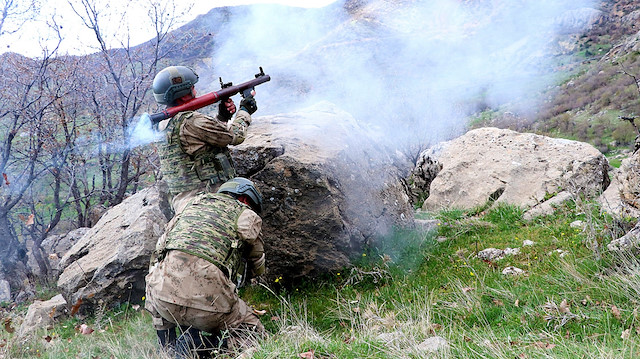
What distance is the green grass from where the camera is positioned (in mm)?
3152

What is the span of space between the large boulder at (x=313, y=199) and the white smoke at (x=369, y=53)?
4010mm

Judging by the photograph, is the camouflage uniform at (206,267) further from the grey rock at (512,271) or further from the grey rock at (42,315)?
the grey rock at (42,315)

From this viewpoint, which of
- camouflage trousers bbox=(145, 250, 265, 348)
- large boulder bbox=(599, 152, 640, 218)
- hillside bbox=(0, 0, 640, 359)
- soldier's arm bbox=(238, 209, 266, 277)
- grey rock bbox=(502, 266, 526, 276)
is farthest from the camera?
grey rock bbox=(502, 266, 526, 276)

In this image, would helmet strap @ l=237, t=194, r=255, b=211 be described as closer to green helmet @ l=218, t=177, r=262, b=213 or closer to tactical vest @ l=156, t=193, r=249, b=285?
green helmet @ l=218, t=177, r=262, b=213

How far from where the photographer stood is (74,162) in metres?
9.97

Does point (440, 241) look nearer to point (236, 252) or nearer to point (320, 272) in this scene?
point (320, 272)

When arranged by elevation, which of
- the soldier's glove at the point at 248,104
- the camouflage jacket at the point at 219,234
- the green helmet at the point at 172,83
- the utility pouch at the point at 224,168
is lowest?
the camouflage jacket at the point at 219,234

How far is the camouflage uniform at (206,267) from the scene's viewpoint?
3.68m

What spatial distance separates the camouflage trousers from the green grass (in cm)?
42

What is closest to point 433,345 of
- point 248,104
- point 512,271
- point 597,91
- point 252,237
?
point 252,237

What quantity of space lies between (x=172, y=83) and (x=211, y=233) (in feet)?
6.10

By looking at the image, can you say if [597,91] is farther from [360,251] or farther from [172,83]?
[172,83]

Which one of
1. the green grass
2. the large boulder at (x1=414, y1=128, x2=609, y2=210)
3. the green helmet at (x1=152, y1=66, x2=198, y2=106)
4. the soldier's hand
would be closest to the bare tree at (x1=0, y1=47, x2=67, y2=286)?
the green grass

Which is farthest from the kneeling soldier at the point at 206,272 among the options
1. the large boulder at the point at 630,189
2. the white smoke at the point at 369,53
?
the white smoke at the point at 369,53
